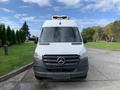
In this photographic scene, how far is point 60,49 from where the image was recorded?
29.9ft

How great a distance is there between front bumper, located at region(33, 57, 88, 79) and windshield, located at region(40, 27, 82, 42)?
1524mm

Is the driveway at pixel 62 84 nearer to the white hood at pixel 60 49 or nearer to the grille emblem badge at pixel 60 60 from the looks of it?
the grille emblem badge at pixel 60 60

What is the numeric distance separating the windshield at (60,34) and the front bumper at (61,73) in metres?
1.52

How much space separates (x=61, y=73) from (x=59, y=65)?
288 millimetres

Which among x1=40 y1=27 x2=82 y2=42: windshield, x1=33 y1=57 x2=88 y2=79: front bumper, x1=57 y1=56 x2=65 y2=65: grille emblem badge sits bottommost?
x1=33 y1=57 x2=88 y2=79: front bumper

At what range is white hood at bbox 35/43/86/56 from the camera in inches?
352

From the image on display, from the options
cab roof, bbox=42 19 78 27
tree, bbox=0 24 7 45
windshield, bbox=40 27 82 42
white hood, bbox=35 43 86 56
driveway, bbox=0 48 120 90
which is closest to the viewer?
driveway, bbox=0 48 120 90

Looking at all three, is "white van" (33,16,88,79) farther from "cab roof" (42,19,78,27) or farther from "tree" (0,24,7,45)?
"tree" (0,24,7,45)

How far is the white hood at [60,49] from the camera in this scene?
895 centimetres

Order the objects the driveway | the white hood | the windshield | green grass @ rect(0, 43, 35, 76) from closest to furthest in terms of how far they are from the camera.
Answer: the driveway
the white hood
the windshield
green grass @ rect(0, 43, 35, 76)

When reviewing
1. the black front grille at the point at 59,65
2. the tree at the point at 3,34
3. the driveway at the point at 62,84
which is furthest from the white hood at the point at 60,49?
the tree at the point at 3,34

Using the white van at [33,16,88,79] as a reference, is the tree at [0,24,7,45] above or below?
above

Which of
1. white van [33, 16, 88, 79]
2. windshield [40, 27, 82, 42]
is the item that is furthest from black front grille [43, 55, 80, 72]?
windshield [40, 27, 82, 42]

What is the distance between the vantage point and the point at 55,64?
28.6 feet
